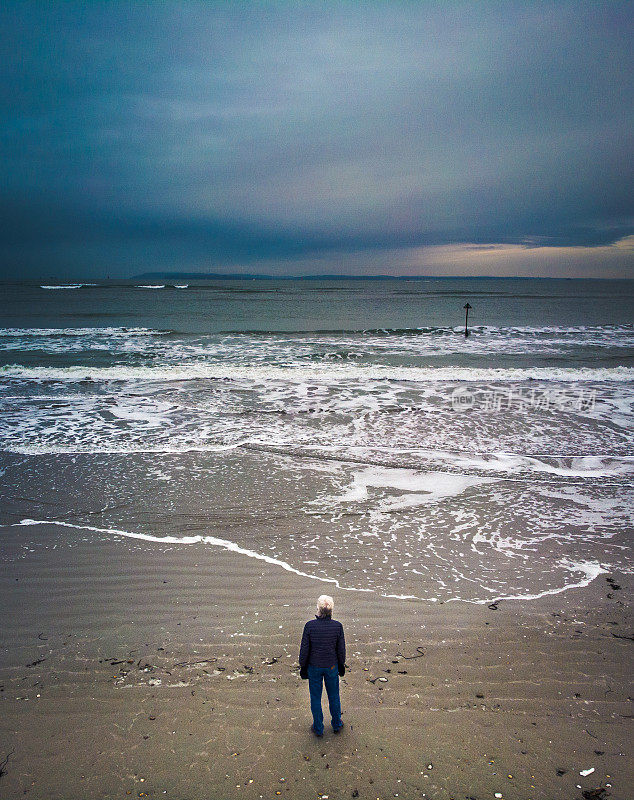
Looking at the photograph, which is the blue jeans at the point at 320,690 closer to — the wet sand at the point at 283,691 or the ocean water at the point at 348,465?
the wet sand at the point at 283,691

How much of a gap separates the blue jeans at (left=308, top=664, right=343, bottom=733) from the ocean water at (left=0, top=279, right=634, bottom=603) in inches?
93.4

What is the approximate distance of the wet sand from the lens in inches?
155

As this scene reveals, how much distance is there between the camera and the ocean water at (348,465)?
7.52 meters

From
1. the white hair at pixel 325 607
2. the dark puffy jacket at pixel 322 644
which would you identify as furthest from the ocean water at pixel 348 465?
the white hair at pixel 325 607

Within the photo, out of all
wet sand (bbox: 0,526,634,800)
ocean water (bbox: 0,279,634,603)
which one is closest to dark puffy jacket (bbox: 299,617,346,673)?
wet sand (bbox: 0,526,634,800)

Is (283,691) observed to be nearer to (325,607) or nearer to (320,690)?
(320,690)

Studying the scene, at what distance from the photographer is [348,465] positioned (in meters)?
11.4

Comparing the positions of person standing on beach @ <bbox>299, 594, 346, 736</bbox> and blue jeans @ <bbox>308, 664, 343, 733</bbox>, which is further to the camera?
blue jeans @ <bbox>308, 664, 343, 733</bbox>

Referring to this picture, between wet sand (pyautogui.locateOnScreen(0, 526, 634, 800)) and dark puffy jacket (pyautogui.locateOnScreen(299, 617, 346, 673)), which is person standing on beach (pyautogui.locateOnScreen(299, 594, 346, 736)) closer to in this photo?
dark puffy jacket (pyautogui.locateOnScreen(299, 617, 346, 673))

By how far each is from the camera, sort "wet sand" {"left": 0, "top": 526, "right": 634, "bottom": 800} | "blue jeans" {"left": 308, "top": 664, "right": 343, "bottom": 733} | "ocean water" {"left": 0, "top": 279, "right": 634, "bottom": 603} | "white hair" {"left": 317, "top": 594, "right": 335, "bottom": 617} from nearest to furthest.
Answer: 1. "wet sand" {"left": 0, "top": 526, "right": 634, "bottom": 800}
2. "white hair" {"left": 317, "top": 594, "right": 335, "bottom": 617}
3. "blue jeans" {"left": 308, "top": 664, "right": 343, "bottom": 733}
4. "ocean water" {"left": 0, "top": 279, "right": 634, "bottom": 603}

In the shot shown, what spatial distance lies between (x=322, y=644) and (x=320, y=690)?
1.67 feet

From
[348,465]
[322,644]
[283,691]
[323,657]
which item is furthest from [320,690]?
[348,465]

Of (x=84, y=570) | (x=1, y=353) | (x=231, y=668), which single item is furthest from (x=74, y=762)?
(x=1, y=353)

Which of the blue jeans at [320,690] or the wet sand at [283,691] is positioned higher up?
the blue jeans at [320,690]
